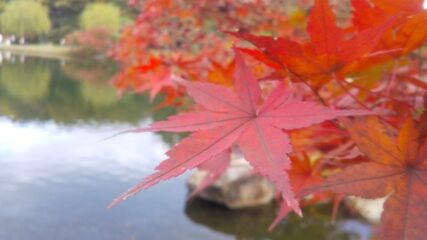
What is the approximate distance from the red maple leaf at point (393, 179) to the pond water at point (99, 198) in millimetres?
3911

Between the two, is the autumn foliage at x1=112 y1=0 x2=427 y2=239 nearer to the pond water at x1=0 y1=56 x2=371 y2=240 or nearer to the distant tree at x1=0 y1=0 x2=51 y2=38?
the pond water at x1=0 y1=56 x2=371 y2=240

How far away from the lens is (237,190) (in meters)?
4.91

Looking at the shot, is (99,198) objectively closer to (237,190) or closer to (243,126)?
(237,190)

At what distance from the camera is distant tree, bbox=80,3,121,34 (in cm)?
2172

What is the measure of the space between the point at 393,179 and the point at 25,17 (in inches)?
1027

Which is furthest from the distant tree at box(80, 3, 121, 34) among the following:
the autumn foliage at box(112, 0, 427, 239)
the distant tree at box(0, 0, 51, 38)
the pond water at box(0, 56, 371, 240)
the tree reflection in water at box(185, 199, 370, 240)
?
the autumn foliage at box(112, 0, 427, 239)

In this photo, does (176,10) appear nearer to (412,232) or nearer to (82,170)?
(412,232)

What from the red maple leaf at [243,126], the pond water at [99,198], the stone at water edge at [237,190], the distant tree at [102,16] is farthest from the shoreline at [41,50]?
the red maple leaf at [243,126]

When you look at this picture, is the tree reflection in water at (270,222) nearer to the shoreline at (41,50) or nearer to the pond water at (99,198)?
the pond water at (99,198)

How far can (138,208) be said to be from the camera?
461 centimetres

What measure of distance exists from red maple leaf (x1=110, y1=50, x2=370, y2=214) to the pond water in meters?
3.85

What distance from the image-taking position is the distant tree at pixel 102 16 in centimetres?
2172

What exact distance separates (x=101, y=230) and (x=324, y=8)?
13.3 feet

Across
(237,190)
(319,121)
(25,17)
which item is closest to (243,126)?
(319,121)
